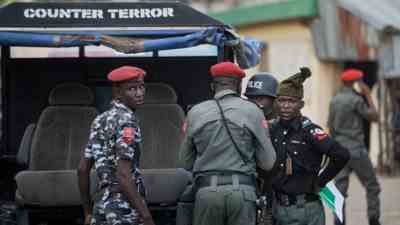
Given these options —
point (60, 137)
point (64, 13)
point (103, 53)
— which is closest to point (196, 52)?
point (103, 53)

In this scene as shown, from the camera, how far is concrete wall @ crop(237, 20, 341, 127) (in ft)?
73.8

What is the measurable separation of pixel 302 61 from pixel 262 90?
14906 mm

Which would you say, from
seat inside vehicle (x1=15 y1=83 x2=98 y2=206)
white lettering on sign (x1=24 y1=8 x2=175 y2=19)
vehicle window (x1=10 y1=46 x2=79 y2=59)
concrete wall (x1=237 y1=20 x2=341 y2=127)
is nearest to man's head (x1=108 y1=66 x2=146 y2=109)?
seat inside vehicle (x1=15 y1=83 x2=98 y2=206)

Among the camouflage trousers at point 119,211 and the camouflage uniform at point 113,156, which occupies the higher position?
the camouflage uniform at point 113,156

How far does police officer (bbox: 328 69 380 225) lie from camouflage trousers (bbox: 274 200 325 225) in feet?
13.7

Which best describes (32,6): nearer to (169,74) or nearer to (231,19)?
(169,74)

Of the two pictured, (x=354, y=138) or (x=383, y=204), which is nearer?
(x=354, y=138)

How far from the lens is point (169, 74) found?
32.4 feet

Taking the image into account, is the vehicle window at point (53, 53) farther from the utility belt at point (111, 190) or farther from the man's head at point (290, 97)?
the utility belt at point (111, 190)

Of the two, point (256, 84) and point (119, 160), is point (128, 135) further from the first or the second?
point (256, 84)

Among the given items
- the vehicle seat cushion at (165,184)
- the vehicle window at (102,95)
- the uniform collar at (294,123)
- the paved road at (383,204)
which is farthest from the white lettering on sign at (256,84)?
the paved road at (383,204)

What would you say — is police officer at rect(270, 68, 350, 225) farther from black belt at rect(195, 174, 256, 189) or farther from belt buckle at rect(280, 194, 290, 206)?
black belt at rect(195, 174, 256, 189)

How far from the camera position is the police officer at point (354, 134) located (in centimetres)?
1184

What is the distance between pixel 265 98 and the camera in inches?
324
